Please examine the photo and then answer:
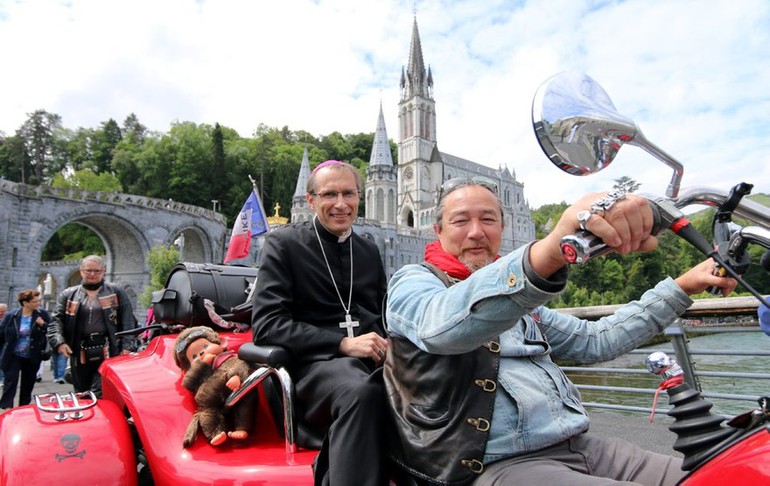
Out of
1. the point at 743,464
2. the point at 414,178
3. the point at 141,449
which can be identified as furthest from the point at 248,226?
the point at 414,178

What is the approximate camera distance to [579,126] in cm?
97

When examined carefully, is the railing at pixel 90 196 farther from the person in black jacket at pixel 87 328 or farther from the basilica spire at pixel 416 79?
the basilica spire at pixel 416 79

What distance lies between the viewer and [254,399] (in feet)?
8.13

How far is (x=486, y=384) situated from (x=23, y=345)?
7813 mm

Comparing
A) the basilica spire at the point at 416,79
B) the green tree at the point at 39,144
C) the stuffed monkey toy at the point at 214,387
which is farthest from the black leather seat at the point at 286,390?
the basilica spire at the point at 416,79

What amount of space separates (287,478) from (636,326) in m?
1.44

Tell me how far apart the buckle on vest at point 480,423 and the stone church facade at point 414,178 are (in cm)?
5598

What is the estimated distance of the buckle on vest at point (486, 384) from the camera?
52.7 inches

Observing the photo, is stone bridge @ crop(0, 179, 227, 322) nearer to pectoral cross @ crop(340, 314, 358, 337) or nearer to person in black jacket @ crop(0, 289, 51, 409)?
person in black jacket @ crop(0, 289, 51, 409)

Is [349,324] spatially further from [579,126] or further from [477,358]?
[579,126]

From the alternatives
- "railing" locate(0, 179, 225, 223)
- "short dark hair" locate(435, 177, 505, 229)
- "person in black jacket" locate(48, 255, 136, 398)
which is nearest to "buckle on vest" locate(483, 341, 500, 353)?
"short dark hair" locate(435, 177, 505, 229)

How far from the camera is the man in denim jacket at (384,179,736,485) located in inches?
40.6

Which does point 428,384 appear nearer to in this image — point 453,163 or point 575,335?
point 575,335

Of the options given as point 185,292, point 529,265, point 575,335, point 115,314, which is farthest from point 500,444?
point 115,314
